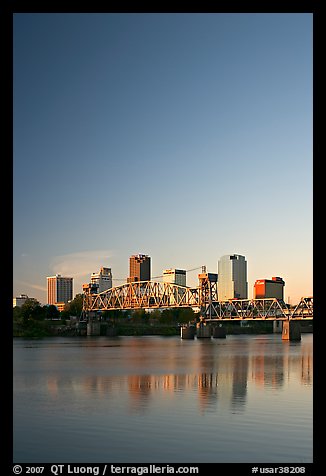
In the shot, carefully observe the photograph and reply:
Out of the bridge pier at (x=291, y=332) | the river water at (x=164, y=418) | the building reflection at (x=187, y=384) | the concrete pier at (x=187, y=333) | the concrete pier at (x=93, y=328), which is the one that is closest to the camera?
the river water at (x=164, y=418)

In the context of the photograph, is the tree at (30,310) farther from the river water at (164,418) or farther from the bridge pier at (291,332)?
the river water at (164,418)

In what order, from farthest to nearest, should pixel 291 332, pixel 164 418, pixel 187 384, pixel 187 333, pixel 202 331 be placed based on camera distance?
pixel 202 331, pixel 187 333, pixel 291 332, pixel 187 384, pixel 164 418

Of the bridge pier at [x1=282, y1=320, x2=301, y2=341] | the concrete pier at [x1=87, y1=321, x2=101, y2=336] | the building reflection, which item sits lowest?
the concrete pier at [x1=87, y1=321, x2=101, y2=336]

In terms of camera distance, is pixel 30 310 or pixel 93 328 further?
pixel 93 328

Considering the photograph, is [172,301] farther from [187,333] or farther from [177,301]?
[187,333]

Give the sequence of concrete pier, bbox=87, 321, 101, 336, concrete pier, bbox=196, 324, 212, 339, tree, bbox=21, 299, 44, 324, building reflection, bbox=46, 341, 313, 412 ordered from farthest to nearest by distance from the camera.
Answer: concrete pier, bbox=87, 321, 101, 336, concrete pier, bbox=196, 324, 212, 339, tree, bbox=21, 299, 44, 324, building reflection, bbox=46, 341, 313, 412

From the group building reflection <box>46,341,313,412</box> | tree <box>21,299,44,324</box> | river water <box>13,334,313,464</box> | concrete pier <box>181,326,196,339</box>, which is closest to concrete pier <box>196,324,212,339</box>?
concrete pier <box>181,326,196,339</box>

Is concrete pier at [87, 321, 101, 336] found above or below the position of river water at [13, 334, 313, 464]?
below

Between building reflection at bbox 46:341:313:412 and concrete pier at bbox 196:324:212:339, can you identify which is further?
concrete pier at bbox 196:324:212:339

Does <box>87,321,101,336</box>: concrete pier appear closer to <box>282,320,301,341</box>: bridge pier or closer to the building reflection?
<box>282,320,301,341</box>: bridge pier

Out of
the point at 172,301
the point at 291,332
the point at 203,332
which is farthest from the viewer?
the point at 172,301

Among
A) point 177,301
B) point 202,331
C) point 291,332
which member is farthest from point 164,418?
point 177,301

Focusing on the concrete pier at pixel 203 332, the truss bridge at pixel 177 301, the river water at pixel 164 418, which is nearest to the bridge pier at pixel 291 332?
the truss bridge at pixel 177 301
